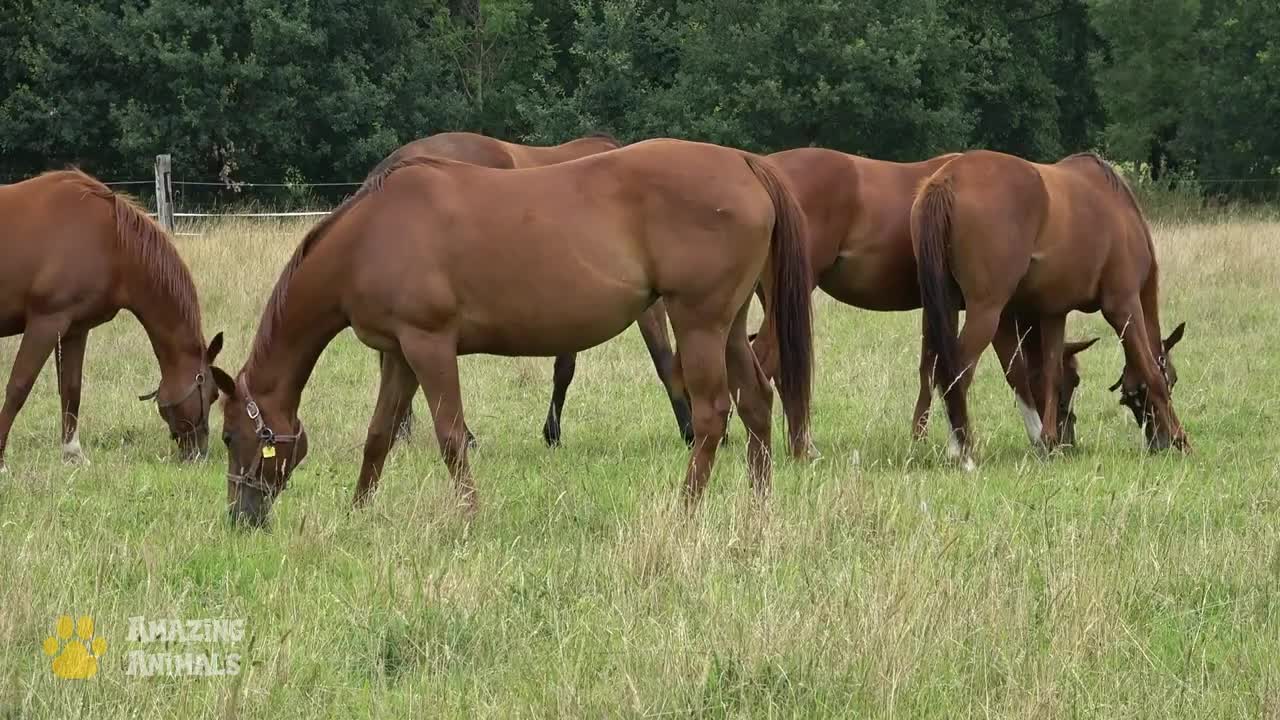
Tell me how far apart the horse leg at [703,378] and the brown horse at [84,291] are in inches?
139

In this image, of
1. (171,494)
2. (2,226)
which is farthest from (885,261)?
(2,226)

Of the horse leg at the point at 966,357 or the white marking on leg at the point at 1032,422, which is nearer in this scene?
the horse leg at the point at 966,357

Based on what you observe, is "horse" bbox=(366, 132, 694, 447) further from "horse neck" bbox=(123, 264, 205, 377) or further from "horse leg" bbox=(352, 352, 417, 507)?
"horse leg" bbox=(352, 352, 417, 507)

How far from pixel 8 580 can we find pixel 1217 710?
3798mm

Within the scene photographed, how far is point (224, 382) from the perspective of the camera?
6277 millimetres

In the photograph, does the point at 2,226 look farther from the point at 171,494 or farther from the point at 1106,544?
the point at 1106,544

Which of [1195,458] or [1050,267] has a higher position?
[1050,267]

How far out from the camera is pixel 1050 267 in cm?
836

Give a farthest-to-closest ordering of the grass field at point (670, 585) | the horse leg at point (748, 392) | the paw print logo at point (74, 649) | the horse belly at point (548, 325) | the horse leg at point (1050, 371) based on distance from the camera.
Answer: the horse leg at point (1050, 371) < the horse leg at point (748, 392) < the horse belly at point (548, 325) < the paw print logo at point (74, 649) < the grass field at point (670, 585)

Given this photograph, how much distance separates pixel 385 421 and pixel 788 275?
79.7 inches

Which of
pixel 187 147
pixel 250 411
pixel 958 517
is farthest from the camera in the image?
pixel 187 147

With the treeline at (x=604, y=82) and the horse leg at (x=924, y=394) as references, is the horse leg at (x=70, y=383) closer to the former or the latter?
the horse leg at (x=924, y=394)

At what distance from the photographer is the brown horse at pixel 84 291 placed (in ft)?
27.3

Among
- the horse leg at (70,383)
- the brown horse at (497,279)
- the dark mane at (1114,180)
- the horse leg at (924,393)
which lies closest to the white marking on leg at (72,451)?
the horse leg at (70,383)
